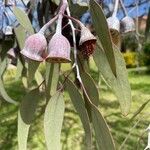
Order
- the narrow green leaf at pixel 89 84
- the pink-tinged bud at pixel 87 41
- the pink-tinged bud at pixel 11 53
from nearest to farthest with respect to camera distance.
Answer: the pink-tinged bud at pixel 87 41 → the narrow green leaf at pixel 89 84 → the pink-tinged bud at pixel 11 53

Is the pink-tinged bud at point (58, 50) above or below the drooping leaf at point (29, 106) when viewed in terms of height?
above

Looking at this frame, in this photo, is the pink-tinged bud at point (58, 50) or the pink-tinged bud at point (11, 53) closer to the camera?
the pink-tinged bud at point (58, 50)

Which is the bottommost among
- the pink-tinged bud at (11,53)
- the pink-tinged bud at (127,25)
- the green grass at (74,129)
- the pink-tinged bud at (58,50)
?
the green grass at (74,129)

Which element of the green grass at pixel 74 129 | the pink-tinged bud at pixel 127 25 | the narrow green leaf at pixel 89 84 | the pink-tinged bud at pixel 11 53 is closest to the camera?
the narrow green leaf at pixel 89 84

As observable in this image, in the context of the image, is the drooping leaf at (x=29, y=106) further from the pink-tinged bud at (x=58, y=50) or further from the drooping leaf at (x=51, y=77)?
the pink-tinged bud at (x=58, y=50)

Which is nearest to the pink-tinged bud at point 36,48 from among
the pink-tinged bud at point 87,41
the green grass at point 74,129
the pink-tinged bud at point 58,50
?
the pink-tinged bud at point 58,50

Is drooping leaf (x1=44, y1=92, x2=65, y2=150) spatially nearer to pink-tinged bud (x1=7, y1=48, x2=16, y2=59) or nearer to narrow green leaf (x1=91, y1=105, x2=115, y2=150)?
narrow green leaf (x1=91, y1=105, x2=115, y2=150)
